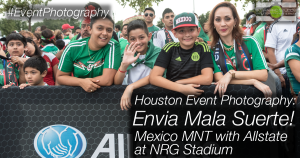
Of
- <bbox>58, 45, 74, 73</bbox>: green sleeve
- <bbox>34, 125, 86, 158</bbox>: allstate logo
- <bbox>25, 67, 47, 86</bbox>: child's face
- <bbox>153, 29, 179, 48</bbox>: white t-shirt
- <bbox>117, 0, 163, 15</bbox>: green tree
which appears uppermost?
<bbox>117, 0, 163, 15</bbox>: green tree

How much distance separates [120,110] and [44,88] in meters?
0.71

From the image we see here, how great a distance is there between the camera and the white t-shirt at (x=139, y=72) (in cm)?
275

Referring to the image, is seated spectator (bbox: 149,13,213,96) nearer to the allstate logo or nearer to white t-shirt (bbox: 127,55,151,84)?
white t-shirt (bbox: 127,55,151,84)

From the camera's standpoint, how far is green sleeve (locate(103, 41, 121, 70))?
2.47m

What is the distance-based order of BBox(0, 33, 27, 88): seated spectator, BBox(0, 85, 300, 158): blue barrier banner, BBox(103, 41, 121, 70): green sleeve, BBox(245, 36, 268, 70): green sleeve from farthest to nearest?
BBox(0, 33, 27, 88): seated spectator < BBox(103, 41, 121, 70): green sleeve < BBox(245, 36, 268, 70): green sleeve < BBox(0, 85, 300, 158): blue barrier banner

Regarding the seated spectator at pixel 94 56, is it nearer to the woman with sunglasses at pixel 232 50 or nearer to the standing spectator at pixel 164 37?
the woman with sunglasses at pixel 232 50

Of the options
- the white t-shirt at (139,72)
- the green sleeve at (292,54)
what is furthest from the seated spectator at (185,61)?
the green sleeve at (292,54)

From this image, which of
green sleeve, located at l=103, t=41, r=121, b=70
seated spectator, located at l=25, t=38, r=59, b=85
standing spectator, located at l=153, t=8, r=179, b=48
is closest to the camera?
green sleeve, located at l=103, t=41, r=121, b=70

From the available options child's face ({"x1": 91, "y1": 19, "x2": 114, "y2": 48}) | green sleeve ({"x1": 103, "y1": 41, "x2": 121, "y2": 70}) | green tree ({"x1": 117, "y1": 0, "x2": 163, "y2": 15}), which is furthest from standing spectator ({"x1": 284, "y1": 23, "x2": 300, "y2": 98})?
green tree ({"x1": 117, "y1": 0, "x2": 163, "y2": 15})

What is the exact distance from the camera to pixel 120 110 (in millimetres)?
2199

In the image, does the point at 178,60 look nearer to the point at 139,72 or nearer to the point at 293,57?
the point at 139,72

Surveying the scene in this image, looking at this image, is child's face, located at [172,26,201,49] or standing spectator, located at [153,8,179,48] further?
standing spectator, located at [153,8,179,48]

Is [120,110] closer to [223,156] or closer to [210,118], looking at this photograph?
[210,118]

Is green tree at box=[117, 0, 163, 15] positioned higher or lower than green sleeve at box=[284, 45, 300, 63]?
higher
